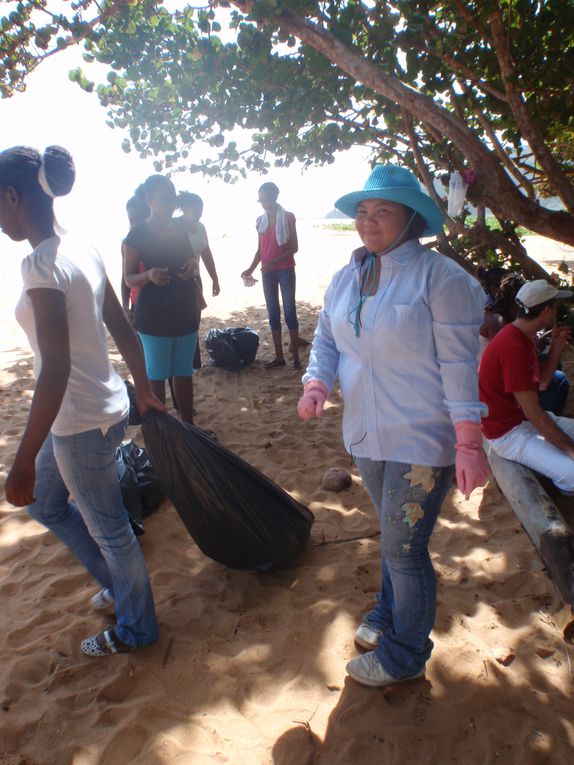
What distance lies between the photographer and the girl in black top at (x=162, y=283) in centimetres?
347

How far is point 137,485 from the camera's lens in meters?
3.02

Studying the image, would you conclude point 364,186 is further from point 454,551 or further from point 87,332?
point 454,551

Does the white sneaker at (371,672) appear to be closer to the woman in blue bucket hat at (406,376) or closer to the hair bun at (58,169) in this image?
the woman in blue bucket hat at (406,376)

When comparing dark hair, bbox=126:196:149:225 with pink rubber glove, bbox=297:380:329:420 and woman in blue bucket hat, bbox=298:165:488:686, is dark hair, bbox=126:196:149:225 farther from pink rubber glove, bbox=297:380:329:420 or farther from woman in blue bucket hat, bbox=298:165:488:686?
pink rubber glove, bbox=297:380:329:420

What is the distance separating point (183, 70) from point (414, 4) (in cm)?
237

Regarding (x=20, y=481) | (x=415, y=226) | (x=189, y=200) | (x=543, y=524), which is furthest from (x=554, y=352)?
(x=189, y=200)

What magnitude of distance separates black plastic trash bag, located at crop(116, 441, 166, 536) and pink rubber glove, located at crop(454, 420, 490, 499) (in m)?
1.98

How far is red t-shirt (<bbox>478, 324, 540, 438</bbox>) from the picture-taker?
2.62 m

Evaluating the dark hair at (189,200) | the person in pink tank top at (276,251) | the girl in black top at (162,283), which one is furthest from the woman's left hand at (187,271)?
the person in pink tank top at (276,251)

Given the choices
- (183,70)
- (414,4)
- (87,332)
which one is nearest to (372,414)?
(87,332)

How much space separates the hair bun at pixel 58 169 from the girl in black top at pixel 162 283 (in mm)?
1763

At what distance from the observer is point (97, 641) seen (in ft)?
6.81

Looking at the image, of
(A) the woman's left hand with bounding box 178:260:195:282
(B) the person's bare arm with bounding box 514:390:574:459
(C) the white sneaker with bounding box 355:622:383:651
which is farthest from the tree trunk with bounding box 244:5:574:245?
(C) the white sneaker with bounding box 355:622:383:651

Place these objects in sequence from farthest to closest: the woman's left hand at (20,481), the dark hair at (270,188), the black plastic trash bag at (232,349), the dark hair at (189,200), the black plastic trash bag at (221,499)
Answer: the black plastic trash bag at (232,349) < the dark hair at (270,188) < the dark hair at (189,200) < the black plastic trash bag at (221,499) < the woman's left hand at (20,481)
